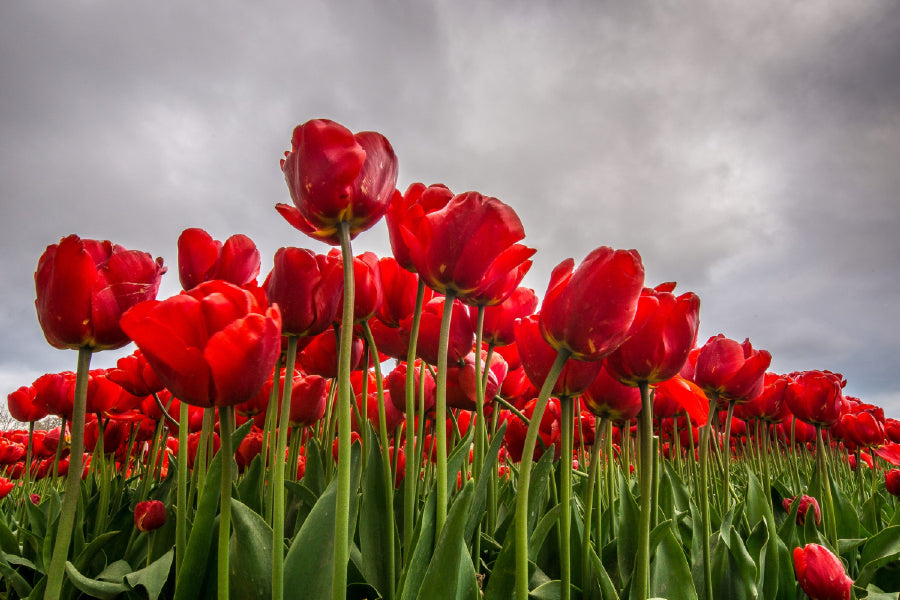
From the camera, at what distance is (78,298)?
0.82 m

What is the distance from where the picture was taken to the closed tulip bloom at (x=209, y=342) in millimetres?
637

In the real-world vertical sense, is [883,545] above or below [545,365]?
below

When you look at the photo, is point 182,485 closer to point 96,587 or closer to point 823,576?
point 96,587

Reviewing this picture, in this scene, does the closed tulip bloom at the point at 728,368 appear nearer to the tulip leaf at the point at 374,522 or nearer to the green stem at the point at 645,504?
the green stem at the point at 645,504

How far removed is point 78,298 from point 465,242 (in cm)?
61

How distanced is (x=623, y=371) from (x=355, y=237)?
509 millimetres

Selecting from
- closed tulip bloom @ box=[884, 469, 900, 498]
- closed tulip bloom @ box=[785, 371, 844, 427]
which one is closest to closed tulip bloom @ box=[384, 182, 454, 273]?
closed tulip bloom @ box=[785, 371, 844, 427]

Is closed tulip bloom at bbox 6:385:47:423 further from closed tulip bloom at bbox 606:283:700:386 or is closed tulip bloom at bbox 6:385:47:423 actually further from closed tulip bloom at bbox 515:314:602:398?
closed tulip bloom at bbox 606:283:700:386

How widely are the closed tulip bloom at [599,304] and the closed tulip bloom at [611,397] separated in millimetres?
336

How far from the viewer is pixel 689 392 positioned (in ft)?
3.31

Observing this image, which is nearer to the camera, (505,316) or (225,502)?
(225,502)

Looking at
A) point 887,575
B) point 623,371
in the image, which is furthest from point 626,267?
point 887,575

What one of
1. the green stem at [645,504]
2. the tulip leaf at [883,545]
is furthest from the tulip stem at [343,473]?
the tulip leaf at [883,545]

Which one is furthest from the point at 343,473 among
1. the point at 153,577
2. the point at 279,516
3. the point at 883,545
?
the point at 883,545
